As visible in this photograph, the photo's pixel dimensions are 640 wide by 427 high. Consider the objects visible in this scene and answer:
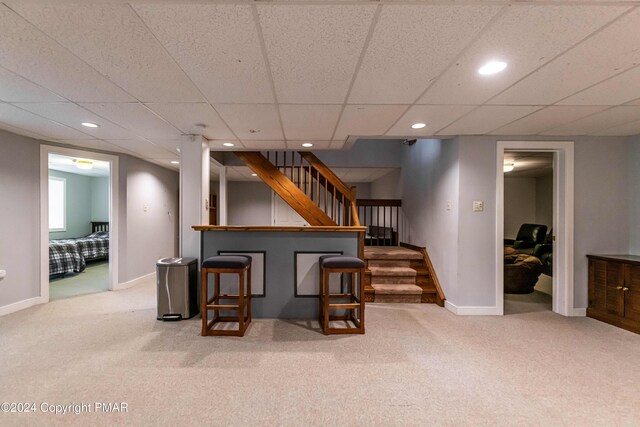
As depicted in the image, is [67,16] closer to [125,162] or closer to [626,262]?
[125,162]

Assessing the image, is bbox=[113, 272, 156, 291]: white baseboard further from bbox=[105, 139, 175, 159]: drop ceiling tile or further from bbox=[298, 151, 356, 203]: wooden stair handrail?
bbox=[298, 151, 356, 203]: wooden stair handrail

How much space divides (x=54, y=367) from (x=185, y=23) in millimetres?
2620

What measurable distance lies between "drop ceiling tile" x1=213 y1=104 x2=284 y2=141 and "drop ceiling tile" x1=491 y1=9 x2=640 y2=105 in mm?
2030

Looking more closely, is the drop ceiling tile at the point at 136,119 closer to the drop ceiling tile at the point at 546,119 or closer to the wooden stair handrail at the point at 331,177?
the wooden stair handrail at the point at 331,177

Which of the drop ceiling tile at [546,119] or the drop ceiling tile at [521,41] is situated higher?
the drop ceiling tile at [521,41]

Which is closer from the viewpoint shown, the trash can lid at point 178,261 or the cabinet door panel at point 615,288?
the cabinet door panel at point 615,288

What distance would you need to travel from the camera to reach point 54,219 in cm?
693

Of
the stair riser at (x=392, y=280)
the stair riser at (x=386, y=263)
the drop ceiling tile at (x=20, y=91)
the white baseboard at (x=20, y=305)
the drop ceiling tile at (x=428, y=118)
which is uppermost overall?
the drop ceiling tile at (x=428, y=118)

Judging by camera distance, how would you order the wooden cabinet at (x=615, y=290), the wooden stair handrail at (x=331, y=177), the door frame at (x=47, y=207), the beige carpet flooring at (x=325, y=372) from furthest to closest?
the wooden stair handrail at (x=331, y=177) < the door frame at (x=47, y=207) < the wooden cabinet at (x=615, y=290) < the beige carpet flooring at (x=325, y=372)

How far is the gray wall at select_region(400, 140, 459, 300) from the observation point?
11.7ft

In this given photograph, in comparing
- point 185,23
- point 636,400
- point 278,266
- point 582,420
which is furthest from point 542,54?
point 278,266

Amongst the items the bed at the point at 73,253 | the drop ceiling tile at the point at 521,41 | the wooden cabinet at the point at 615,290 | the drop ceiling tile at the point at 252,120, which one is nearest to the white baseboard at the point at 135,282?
the bed at the point at 73,253

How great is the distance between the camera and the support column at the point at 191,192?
3.42 metres

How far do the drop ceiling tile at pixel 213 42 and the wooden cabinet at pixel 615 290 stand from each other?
160 inches
